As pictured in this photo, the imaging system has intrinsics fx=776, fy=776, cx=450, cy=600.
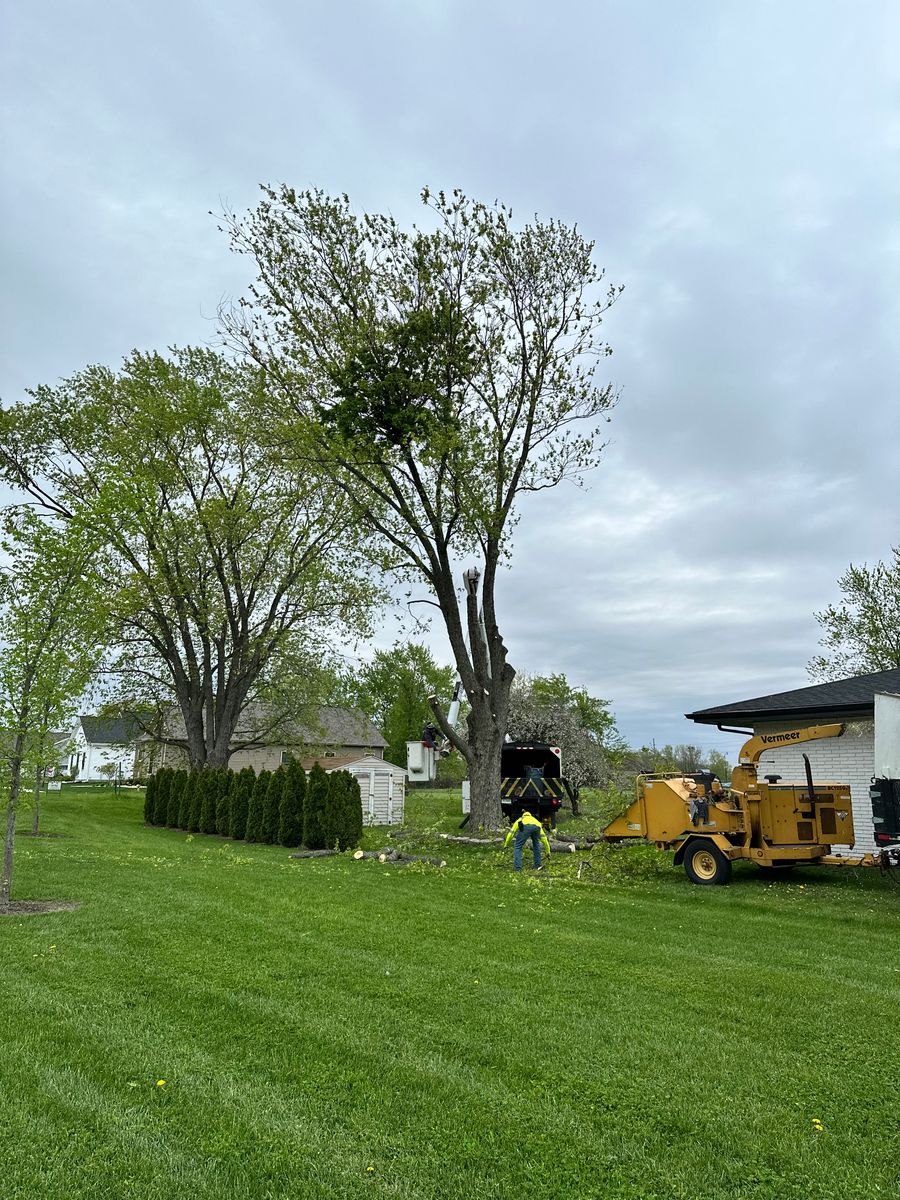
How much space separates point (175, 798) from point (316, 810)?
9.76 meters

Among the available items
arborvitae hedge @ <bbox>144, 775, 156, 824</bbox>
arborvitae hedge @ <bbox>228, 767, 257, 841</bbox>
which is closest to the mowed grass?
arborvitae hedge @ <bbox>228, 767, 257, 841</bbox>

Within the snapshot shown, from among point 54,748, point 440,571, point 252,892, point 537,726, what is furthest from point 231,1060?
point 537,726

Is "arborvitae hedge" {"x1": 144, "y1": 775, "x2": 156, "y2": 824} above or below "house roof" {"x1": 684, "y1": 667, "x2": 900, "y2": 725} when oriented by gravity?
below

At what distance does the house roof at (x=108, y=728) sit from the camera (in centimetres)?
2921

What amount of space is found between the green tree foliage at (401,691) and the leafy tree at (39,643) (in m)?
43.9

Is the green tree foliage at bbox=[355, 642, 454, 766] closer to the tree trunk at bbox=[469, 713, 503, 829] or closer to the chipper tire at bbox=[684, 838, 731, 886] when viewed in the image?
the tree trunk at bbox=[469, 713, 503, 829]

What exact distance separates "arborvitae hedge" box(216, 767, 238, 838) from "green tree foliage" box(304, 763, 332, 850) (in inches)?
191

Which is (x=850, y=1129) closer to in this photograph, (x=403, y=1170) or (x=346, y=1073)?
(x=403, y=1170)

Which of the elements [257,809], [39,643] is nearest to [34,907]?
[39,643]

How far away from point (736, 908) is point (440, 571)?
1155 centimetres

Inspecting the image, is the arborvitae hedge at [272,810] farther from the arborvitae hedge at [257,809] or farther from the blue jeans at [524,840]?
the blue jeans at [524,840]

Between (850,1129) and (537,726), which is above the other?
(537,726)

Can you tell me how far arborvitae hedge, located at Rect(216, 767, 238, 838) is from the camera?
22.8 metres

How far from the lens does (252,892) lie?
1055 centimetres
